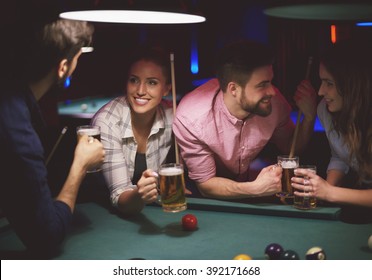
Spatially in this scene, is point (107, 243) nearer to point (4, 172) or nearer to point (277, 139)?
point (4, 172)

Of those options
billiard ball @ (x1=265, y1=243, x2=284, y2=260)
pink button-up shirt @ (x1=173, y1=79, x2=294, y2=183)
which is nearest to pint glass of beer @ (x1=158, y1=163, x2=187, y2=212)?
billiard ball @ (x1=265, y1=243, x2=284, y2=260)

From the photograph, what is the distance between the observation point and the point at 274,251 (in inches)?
92.7

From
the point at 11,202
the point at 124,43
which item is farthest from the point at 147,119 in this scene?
the point at 124,43

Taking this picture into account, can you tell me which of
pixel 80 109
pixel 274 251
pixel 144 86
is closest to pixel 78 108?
pixel 80 109

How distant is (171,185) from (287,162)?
2.23 feet

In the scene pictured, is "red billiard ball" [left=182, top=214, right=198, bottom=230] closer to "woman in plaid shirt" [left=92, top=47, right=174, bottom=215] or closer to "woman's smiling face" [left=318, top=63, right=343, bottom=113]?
"woman in plaid shirt" [left=92, top=47, right=174, bottom=215]

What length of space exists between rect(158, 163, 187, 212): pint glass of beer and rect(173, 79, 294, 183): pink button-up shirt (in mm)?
712

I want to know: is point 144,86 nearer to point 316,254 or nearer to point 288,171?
point 288,171

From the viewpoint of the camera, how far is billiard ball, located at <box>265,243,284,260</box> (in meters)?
2.35

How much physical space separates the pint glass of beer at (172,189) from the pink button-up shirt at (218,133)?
712mm

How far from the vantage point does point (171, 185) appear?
279 cm

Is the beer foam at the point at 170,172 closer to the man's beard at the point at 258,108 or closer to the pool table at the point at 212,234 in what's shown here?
the pool table at the point at 212,234

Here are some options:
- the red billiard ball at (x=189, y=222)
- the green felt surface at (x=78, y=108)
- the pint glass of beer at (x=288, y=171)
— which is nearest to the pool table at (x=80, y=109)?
the green felt surface at (x=78, y=108)

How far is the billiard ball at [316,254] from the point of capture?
2299 mm
